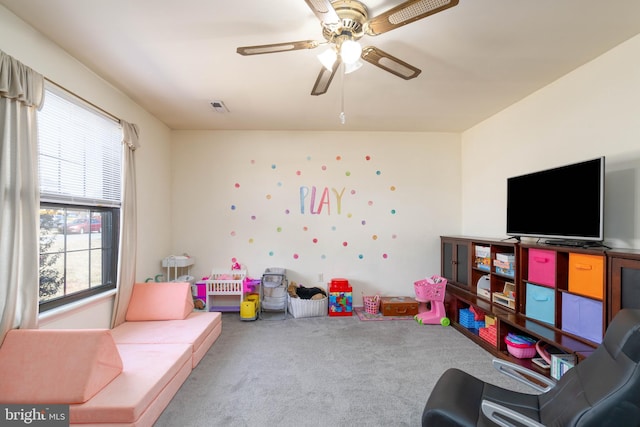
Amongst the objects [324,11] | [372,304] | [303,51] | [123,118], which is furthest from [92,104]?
[372,304]

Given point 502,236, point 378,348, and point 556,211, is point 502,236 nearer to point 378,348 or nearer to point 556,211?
point 556,211

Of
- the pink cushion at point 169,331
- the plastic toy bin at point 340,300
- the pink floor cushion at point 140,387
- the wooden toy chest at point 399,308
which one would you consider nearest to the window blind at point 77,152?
the pink cushion at point 169,331

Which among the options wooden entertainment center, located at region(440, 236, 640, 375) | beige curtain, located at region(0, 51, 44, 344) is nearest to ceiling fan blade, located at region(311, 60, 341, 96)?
beige curtain, located at region(0, 51, 44, 344)

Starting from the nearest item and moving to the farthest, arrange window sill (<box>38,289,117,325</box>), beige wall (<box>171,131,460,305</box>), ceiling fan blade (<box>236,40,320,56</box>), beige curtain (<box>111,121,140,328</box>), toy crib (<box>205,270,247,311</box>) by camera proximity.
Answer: ceiling fan blade (<box>236,40,320,56</box>), window sill (<box>38,289,117,325</box>), beige curtain (<box>111,121,140,328</box>), toy crib (<box>205,270,247,311</box>), beige wall (<box>171,131,460,305</box>)

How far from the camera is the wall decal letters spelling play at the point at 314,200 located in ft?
13.2

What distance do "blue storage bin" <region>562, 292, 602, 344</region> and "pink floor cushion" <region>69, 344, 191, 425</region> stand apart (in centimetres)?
292

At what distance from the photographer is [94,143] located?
250cm

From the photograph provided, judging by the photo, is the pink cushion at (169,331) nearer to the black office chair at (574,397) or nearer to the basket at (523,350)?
the black office chair at (574,397)

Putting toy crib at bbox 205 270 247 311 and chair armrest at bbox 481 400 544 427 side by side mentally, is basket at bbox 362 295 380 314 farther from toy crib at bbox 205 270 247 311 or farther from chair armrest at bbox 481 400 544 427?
chair armrest at bbox 481 400 544 427

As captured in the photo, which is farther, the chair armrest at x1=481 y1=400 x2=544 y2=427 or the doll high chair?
the doll high chair

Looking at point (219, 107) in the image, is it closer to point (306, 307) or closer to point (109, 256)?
point (109, 256)

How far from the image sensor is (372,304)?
3.80 m

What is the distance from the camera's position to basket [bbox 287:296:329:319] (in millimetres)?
3676

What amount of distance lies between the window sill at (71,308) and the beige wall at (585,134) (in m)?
4.22
